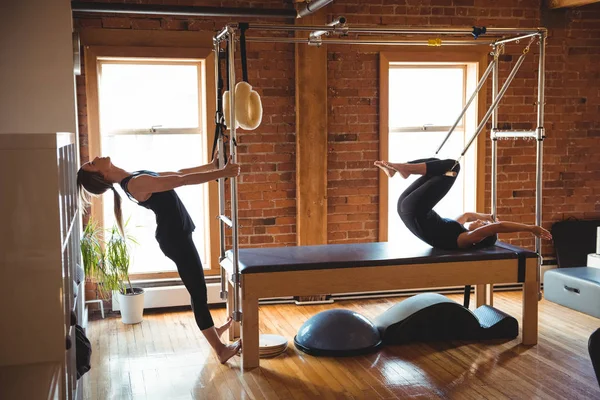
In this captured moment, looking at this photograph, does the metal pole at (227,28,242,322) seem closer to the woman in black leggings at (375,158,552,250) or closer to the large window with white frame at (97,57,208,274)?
the woman in black leggings at (375,158,552,250)

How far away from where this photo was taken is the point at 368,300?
20.2ft

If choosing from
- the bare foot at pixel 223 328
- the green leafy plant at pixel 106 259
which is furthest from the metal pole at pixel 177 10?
the bare foot at pixel 223 328

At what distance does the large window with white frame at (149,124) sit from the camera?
5.63m

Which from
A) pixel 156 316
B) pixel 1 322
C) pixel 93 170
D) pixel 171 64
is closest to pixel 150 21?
pixel 171 64

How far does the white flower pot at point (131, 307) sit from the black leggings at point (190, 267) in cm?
113

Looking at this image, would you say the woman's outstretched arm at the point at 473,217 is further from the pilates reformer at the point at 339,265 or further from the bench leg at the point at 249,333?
the bench leg at the point at 249,333

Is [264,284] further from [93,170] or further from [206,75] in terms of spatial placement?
[206,75]

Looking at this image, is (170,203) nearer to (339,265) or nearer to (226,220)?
(226,220)

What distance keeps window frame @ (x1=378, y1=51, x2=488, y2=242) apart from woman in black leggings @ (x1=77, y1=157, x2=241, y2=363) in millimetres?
1875

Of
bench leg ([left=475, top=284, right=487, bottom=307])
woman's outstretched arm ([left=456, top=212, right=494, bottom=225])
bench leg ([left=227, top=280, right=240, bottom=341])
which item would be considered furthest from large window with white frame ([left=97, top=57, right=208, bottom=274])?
bench leg ([left=475, top=284, right=487, bottom=307])

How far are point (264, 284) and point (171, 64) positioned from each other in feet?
7.22

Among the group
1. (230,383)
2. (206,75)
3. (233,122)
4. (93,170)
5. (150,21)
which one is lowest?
(230,383)

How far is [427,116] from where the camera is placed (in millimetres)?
6297

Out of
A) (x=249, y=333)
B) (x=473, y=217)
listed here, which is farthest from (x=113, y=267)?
(x=473, y=217)
